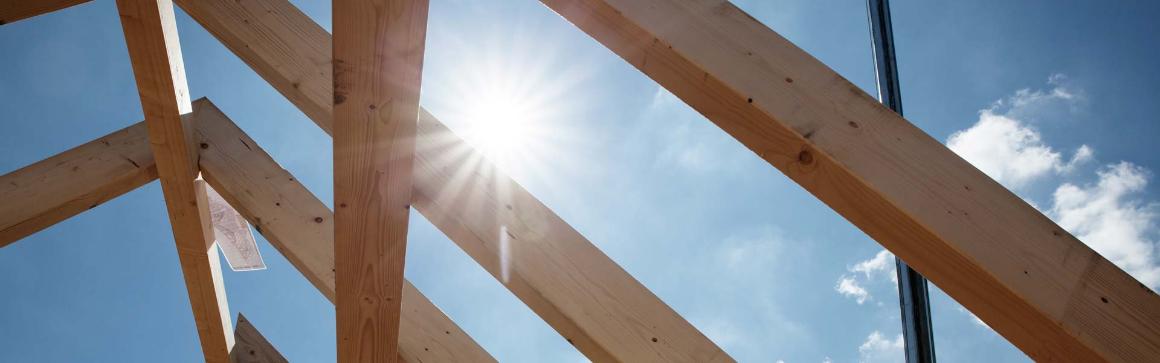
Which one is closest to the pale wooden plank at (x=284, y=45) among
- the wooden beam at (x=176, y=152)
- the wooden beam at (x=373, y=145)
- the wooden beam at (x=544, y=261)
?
the wooden beam at (x=176, y=152)

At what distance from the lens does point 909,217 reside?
1234 mm

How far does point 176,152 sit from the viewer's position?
2.59 m

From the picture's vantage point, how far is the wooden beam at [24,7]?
206cm

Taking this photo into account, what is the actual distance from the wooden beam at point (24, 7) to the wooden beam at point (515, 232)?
17.8 inches

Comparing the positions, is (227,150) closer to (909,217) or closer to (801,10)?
(909,217)

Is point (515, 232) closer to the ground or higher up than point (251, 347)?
closer to the ground

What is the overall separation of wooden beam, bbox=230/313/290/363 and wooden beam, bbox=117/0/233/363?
0.27 metres

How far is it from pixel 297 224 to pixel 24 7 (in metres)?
1.02

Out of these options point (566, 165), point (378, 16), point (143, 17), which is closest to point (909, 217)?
point (378, 16)

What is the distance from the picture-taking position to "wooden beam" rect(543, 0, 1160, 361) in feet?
4.00

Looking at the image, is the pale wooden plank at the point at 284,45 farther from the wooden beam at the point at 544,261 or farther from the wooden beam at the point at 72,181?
the wooden beam at the point at 72,181

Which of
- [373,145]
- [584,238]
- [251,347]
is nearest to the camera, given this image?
[373,145]

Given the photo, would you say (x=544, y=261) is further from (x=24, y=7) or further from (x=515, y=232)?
(x=24, y=7)

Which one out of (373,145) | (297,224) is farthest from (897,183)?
(297,224)
